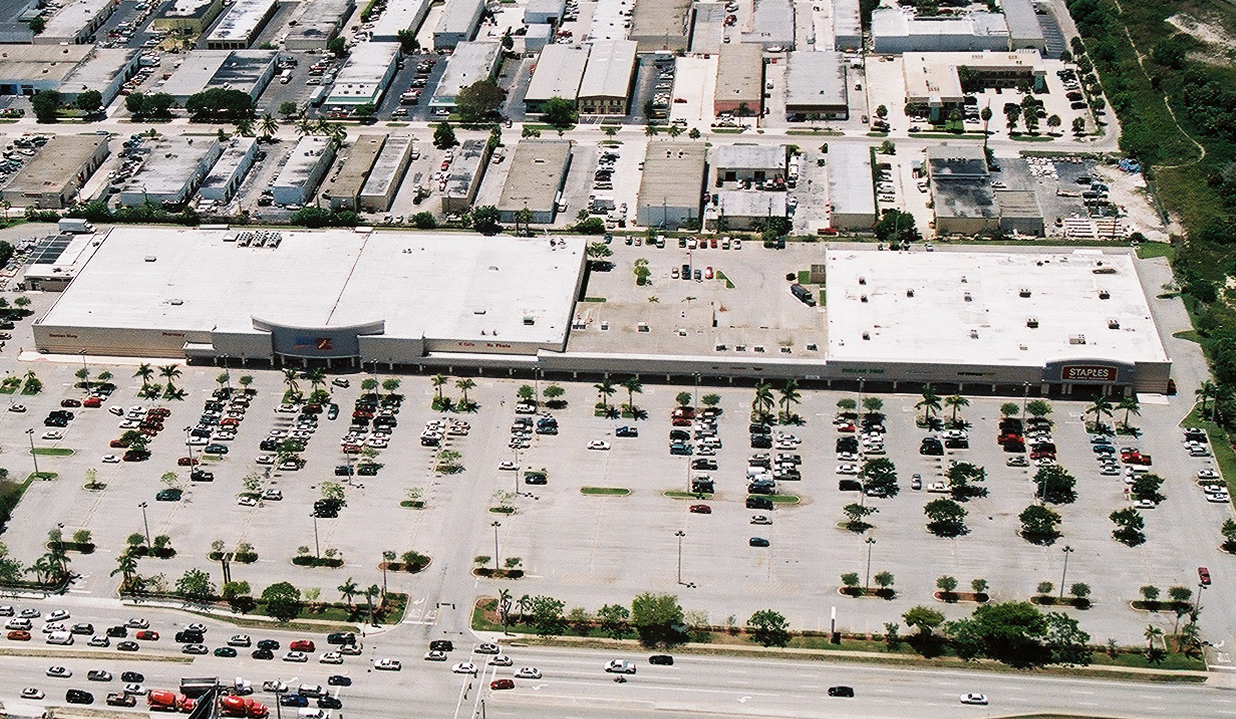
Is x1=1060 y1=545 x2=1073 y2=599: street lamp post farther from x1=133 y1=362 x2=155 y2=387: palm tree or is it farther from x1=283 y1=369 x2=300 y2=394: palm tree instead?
x1=133 y1=362 x2=155 y2=387: palm tree

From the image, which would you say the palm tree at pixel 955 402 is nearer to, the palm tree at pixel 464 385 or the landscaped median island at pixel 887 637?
the landscaped median island at pixel 887 637

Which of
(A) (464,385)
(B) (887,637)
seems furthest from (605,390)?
(B) (887,637)

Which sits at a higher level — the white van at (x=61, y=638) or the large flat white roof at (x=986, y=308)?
the large flat white roof at (x=986, y=308)

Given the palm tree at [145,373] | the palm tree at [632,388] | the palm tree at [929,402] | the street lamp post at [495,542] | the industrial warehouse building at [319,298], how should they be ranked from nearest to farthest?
the street lamp post at [495,542] → the palm tree at [929,402] → the palm tree at [632,388] → the palm tree at [145,373] → the industrial warehouse building at [319,298]

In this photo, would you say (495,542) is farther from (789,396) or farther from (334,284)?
(334,284)

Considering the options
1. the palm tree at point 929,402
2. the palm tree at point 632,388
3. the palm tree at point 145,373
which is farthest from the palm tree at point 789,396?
the palm tree at point 145,373

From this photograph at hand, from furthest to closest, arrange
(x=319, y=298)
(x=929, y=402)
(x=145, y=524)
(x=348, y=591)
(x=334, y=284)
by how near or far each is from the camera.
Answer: (x=334, y=284) → (x=319, y=298) → (x=929, y=402) → (x=145, y=524) → (x=348, y=591)

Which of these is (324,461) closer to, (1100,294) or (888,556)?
(888,556)
